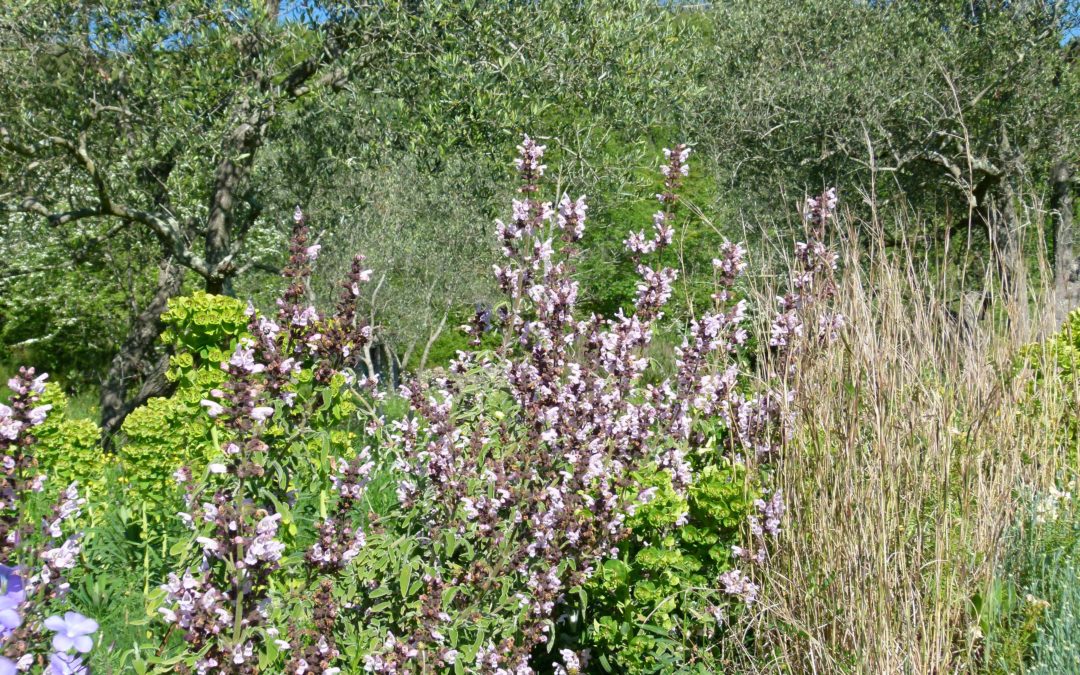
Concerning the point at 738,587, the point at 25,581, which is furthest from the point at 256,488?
the point at 738,587

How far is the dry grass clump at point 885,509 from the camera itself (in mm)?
3086

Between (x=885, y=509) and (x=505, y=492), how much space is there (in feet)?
4.50

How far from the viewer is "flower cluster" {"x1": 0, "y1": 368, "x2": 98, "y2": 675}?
3.73ft

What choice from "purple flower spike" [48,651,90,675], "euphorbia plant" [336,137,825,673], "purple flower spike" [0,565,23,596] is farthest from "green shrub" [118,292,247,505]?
"purple flower spike" [0,565,23,596]

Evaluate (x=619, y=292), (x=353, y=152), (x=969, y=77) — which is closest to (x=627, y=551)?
(x=353, y=152)

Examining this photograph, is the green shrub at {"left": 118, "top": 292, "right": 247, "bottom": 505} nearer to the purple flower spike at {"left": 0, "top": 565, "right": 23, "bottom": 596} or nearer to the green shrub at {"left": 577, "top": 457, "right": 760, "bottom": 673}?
the green shrub at {"left": 577, "top": 457, "right": 760, "bottom": 673}

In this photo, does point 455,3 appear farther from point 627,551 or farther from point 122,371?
point 122,371

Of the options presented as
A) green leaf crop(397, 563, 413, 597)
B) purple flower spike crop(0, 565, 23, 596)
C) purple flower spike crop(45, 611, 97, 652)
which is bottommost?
purple flower spike crop(45, 611, 97, 652)

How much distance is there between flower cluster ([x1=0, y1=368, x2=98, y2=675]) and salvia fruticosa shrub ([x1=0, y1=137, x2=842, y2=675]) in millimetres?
33

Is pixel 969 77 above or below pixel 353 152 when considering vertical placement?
above

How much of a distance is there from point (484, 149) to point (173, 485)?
2.78 metres

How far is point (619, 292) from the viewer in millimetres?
18938

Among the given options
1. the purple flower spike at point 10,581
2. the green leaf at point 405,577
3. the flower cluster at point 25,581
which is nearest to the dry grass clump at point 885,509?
the green leaf at point 405,577

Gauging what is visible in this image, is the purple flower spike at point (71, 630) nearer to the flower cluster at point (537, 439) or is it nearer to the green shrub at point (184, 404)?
the flower cluster at point (537, 439)
